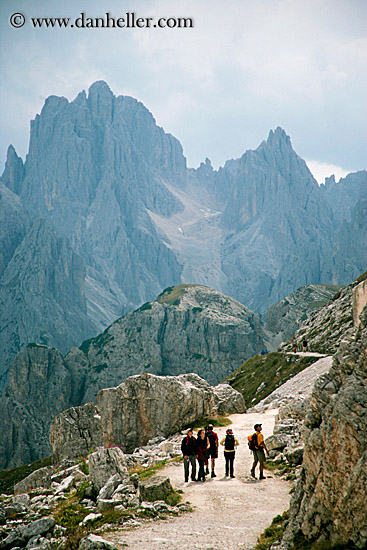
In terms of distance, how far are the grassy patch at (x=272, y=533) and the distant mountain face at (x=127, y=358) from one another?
14552 cm

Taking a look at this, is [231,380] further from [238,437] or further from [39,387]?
[39,387]

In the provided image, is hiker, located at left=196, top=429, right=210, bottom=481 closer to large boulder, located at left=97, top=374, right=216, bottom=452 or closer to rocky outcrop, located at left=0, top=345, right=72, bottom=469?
large boulder, located at left=97, top=374, right=216, bottom=452

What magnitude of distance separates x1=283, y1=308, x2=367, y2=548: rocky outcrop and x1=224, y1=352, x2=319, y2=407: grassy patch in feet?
142

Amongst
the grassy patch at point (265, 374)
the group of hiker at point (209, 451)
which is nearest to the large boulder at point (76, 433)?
the grassy patch at point (265, 374)

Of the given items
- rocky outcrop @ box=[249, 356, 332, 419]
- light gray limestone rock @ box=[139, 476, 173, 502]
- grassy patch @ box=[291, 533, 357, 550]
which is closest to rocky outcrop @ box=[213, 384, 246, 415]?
rocky outcrop @ box=[249, 356, 332, 419]

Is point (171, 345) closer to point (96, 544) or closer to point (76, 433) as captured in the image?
point (76, 433)

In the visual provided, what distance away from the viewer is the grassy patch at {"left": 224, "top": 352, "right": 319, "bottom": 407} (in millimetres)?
53875

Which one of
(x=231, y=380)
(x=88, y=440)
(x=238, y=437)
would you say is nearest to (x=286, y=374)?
(x=231, y=380)

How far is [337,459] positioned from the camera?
9602 mm

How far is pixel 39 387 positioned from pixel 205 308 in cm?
7551

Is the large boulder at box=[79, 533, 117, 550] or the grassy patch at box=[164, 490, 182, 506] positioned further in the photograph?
the grassy patch at box=[164, 490, 182, 506]

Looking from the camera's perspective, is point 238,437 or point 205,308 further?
point 205,308

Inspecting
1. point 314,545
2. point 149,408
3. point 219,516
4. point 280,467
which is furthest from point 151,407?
point 314,545

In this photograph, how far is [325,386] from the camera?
35.2 ft
